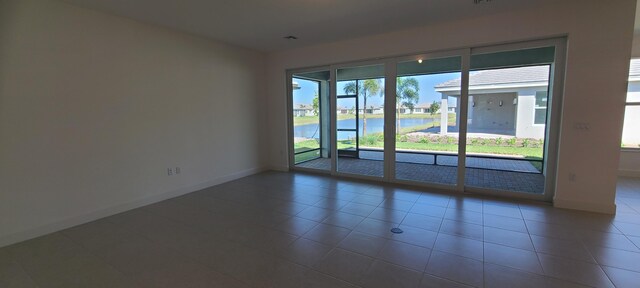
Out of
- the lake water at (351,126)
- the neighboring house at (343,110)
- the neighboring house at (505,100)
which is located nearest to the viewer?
the neighboring house at (505,100)

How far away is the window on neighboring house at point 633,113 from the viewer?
520 centimetres

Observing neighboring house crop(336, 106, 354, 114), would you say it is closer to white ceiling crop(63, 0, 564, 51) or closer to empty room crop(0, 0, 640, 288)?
empty room crop(0, 0, 640, 288)

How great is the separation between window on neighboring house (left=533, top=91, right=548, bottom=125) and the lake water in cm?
153

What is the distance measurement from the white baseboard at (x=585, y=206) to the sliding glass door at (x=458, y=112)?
212 millimetres

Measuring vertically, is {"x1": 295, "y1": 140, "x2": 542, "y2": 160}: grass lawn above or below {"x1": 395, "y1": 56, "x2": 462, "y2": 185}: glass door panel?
below

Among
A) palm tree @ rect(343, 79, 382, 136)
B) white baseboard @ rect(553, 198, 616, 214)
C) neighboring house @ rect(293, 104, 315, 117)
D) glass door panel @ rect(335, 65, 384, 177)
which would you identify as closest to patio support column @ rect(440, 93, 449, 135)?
glass door panel @ rect(335, 65, 384, 177)

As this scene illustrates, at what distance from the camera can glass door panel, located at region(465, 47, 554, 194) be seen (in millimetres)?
4152

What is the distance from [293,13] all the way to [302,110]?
8.85 feet

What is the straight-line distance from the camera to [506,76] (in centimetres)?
439

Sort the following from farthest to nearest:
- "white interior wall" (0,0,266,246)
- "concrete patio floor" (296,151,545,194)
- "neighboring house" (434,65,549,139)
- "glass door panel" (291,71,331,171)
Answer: "glass door panel" (291,71,331,171)
"concrete patio floor" (296,151,545,194)
"neighboring house" (434,65,549,139)
"white interior wall" (0,0,266,246)

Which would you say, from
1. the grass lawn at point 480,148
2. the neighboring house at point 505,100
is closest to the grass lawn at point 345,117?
the neighboring house at point 505,100

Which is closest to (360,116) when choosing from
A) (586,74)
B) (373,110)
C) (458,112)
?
(373,110)

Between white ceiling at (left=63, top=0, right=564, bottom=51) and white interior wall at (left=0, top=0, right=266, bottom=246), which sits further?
white ceiling at (left=63, top=0, right=564, bottom=51)

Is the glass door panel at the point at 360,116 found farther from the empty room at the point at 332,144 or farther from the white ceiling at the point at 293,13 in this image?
the white ceiling at the point at 293,13
